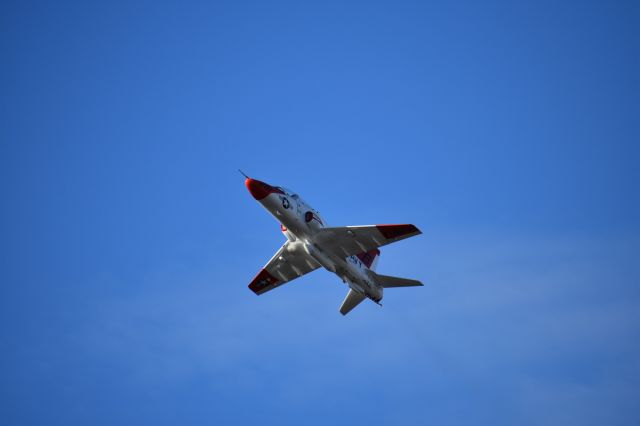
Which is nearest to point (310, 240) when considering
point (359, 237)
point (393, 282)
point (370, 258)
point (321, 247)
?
point (321, 247)

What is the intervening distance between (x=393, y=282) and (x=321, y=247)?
7.68m

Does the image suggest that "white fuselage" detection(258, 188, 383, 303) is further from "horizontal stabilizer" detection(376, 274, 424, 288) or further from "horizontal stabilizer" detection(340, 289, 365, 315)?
"horizontal stabilizer" detection(340, 289, 365, 315)

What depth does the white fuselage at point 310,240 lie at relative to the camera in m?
50.1

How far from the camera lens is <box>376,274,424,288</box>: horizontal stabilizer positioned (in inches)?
2194

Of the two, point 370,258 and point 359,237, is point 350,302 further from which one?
point 359,237

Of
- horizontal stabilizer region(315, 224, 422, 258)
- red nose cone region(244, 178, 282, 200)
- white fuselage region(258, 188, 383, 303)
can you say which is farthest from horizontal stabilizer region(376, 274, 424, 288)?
red nose cone region(244, 178, 282, 200)

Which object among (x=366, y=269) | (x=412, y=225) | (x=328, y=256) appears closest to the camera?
(x=412, y=225)

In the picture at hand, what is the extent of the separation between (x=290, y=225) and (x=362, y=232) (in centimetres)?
531

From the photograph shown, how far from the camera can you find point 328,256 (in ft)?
173

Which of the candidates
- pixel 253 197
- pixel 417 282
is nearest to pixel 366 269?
pixel 417 282

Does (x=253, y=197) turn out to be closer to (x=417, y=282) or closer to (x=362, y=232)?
(x=362, y=232)

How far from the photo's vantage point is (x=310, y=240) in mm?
51969

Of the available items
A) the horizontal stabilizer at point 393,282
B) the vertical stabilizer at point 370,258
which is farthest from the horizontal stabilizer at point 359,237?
the vertical stabilizer at point 370,258

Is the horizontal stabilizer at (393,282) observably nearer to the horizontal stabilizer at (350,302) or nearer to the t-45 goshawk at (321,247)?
the t-45 goshawk at (321,247)
